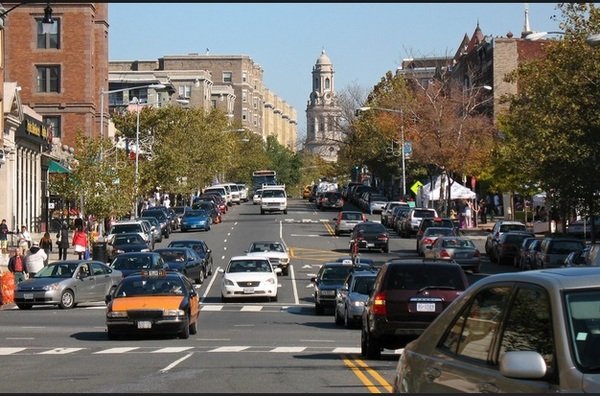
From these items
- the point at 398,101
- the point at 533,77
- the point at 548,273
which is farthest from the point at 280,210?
the point at 548,273

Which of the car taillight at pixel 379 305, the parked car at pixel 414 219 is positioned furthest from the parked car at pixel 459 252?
the car taillight at pixel 379 305

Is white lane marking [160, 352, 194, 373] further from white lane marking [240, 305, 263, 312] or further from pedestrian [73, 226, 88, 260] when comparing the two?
pedestrian [73, 226, 88, 260]

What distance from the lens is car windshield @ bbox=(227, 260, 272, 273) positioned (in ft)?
127

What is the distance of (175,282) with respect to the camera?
26.1 meters

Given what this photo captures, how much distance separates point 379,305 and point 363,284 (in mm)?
8694

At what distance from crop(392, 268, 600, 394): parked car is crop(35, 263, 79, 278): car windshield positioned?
28.5m

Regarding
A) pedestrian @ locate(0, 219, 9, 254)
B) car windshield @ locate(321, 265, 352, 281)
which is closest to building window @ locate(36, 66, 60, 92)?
pedestrian @ locate(0, 219, 9, 254)

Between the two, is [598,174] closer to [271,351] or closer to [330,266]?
[330,266]

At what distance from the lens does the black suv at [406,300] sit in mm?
19219

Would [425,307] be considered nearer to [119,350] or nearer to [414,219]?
[119,350]

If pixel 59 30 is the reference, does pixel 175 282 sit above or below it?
below

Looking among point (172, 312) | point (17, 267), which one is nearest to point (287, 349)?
point (172, 312)

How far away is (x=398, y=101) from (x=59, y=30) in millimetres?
26348

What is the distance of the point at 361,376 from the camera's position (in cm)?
1664
